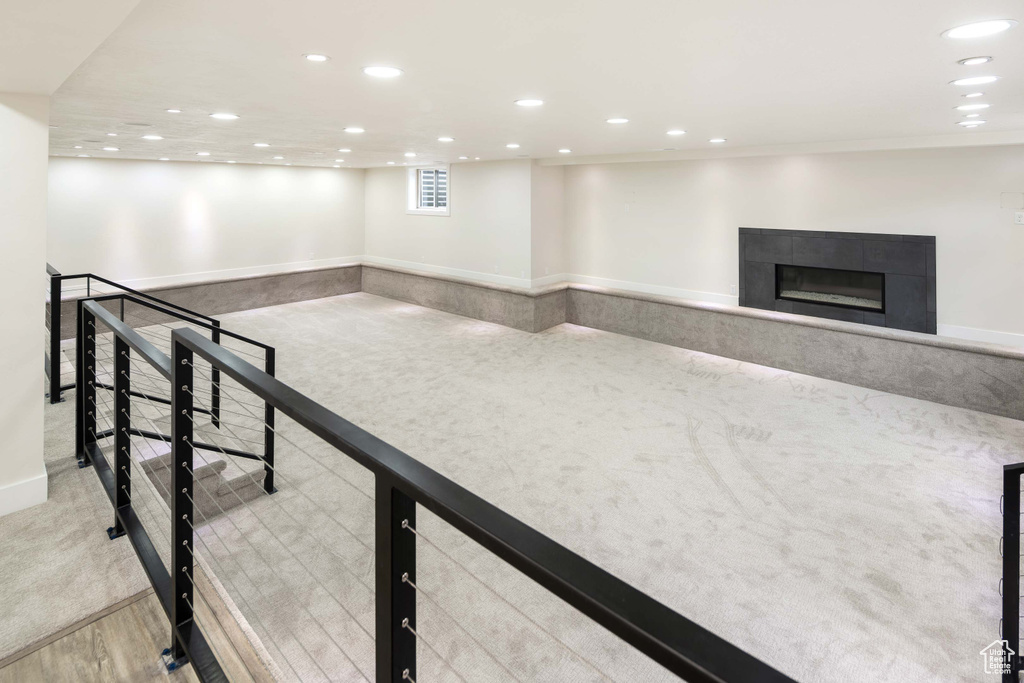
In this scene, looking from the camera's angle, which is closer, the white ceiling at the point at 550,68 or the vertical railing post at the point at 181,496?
the vertical railing post at the point at 181,496

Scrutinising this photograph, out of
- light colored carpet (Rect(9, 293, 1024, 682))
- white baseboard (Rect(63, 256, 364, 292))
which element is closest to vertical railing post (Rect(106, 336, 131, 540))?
light colored carpet (Rect(9, 293, 1024, 682))

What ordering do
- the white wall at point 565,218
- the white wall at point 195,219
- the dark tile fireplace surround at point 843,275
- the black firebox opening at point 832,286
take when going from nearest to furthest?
the white wall at point 565,218 < the dark tile fireplace surround at point 843,275 < the black firebox opening at point 832,286 < the white wall at point 195,219

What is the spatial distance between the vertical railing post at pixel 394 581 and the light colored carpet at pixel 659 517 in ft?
0.31

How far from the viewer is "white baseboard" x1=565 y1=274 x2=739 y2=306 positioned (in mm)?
7121

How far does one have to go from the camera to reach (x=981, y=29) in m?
1.85

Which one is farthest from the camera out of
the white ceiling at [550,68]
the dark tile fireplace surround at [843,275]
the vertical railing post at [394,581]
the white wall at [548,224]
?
the white wall at [548,224]

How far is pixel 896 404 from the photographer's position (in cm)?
537

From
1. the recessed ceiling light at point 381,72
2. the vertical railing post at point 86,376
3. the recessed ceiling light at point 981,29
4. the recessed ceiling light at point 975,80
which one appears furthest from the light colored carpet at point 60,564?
the recessed ceiling light at point 975,80

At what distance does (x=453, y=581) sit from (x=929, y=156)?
18.7 feet

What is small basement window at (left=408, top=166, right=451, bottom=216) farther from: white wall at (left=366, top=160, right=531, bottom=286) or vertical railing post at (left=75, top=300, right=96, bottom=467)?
vertical railing post at (left=75, top=300, right=96, bottom=467)

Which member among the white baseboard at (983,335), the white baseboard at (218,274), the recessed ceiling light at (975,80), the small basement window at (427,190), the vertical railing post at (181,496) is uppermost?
the small basement window at (427,190)

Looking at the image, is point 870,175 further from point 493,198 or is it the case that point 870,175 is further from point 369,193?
point 369,193

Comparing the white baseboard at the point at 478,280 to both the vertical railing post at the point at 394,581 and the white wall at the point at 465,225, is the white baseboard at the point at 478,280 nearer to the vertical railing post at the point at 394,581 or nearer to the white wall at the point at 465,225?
the white wall at the point at 465,225

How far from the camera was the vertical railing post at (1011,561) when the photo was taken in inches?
75.2
